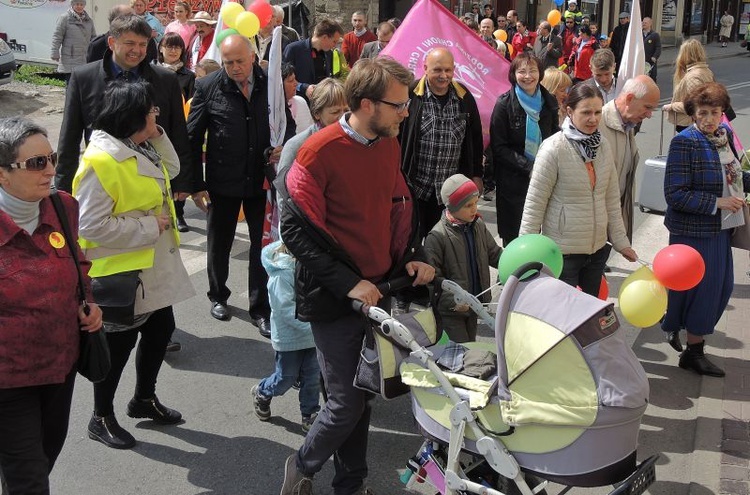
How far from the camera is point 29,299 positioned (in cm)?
321

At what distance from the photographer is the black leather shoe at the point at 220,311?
634 centimetres

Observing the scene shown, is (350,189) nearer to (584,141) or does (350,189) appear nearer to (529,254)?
(529,254)

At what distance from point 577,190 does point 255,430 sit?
2.27m

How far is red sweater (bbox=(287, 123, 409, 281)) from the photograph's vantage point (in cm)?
350

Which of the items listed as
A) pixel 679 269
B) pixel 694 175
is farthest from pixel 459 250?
pixel 694 175

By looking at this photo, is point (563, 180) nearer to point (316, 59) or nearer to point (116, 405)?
point (116, 405)

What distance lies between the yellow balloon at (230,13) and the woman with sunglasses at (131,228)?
339 centimetres

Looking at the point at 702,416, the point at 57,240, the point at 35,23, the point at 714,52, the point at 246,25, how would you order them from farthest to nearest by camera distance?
the point at 714,52, the point at 35,23, the point at 246,25, the point at 702,416, the point at 57,240

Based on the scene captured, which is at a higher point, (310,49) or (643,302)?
(310,49)

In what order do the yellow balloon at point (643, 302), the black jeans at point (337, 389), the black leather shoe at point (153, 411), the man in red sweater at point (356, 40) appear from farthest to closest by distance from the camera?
1. the man in red sweater at point (356, 40)
2. the black leather shoe at point (153, 411)
3. the yellow balloon at point (643, 302)
4. the black jeans at point (337, 389)

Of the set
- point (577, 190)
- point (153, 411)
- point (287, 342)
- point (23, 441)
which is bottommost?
point (153, 411)

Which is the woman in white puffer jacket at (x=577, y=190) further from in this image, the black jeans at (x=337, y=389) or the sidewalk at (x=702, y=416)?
the black jeans at (x=337, y=389)

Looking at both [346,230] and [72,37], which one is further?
[72,37]

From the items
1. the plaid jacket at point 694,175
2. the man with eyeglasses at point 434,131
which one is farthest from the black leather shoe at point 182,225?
the plaid jacket at point 694,175
